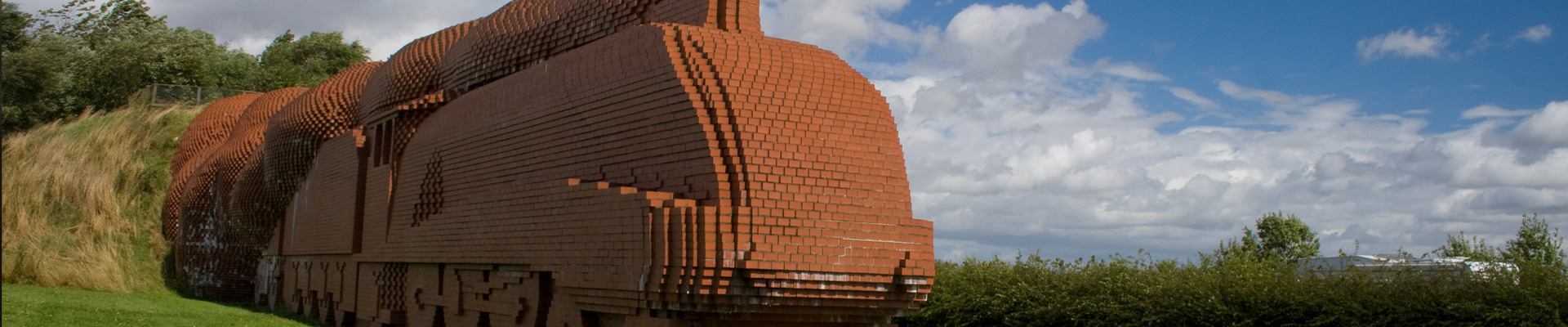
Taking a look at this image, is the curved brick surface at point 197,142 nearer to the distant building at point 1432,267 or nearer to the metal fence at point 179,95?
the metal fence at point 179,95

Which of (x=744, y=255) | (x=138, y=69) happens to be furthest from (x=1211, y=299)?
(x=138, y=69)

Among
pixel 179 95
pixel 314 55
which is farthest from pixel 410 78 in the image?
pixel 314 55

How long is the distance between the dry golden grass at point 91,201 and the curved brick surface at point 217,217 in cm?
112

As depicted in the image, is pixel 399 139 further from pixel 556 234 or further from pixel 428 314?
pixel 556 234

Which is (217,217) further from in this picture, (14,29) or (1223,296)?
(14,29)

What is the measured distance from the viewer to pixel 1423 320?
795 centimetres

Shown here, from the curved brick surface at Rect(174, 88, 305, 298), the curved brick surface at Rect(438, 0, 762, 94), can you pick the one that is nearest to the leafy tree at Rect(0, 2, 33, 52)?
the curved brick surface at Rect(174, 88, 305, 298)

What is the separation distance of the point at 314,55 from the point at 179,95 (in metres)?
12.0

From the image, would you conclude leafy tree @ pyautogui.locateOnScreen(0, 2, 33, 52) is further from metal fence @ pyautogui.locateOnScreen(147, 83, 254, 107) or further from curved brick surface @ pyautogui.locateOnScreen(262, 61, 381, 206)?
curved brick surface @ pyautogui.locateOnScreen(262, 61, 381, 206)

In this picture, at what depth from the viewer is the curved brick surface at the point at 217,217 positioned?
1606cm

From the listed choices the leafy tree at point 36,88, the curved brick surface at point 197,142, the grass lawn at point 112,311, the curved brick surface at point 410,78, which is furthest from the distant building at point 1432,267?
the leafy tree at point 36,88

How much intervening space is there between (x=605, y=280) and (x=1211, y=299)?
5064 mm

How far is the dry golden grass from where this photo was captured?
17.0 metres

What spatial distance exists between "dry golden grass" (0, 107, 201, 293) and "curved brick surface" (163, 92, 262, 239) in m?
0.47
